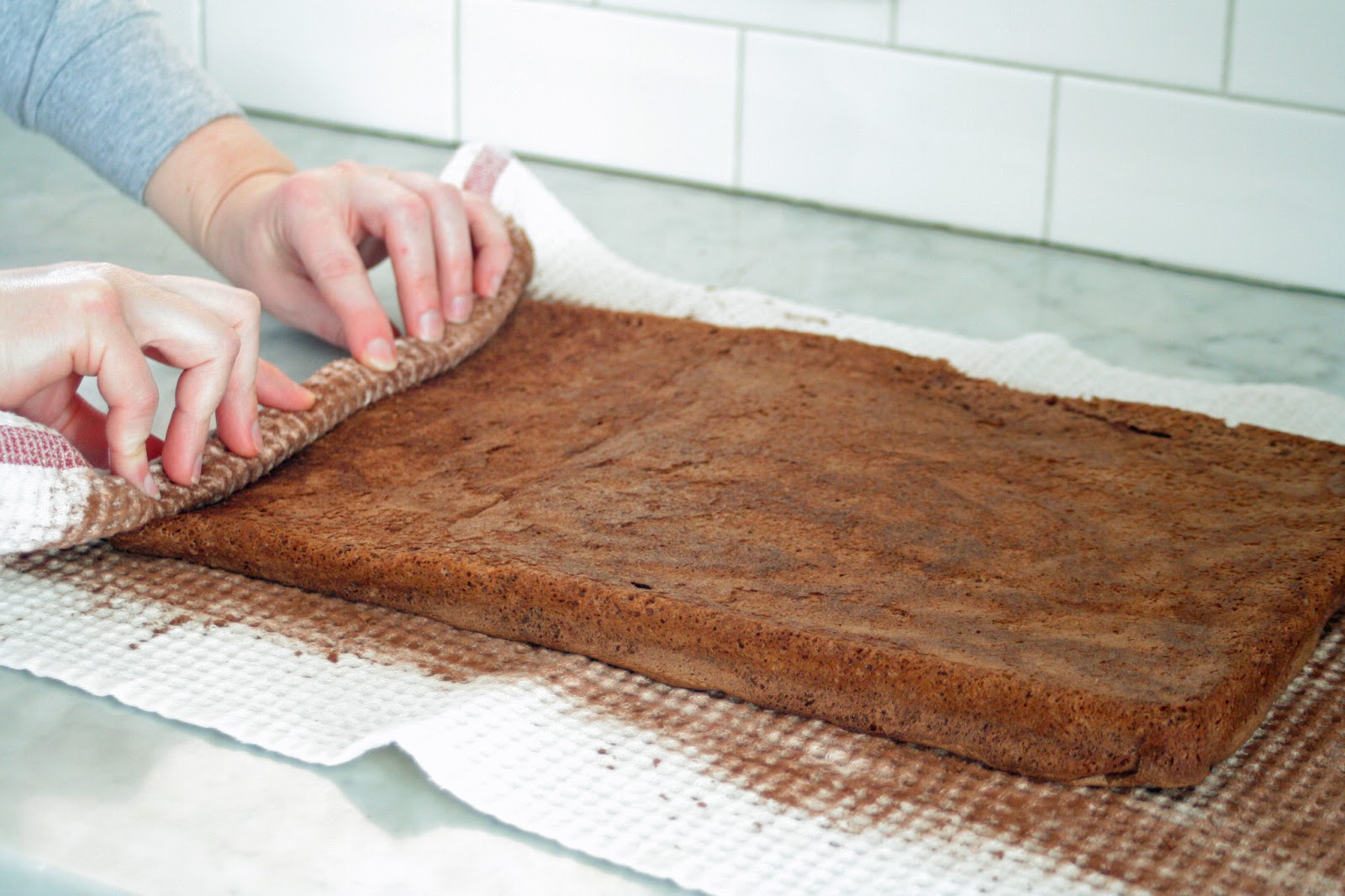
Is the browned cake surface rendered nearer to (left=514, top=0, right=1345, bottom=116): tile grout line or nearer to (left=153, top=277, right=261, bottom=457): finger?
(left=153, top=277, right=261, bottom=457): finger

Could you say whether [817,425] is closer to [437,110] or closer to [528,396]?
[528,396]

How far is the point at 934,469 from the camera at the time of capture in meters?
0.76

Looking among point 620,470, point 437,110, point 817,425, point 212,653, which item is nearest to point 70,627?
point 212,653

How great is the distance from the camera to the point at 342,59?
1576 mm

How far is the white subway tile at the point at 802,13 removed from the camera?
1.30 meters

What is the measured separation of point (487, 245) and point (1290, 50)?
67cm

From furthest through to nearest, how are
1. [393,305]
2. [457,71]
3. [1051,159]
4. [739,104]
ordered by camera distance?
[457,71], [739,104], [1051,159], [393,305]

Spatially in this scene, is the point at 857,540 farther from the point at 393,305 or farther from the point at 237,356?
the point at 393,305

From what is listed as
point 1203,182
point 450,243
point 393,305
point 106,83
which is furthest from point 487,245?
point 1203,182

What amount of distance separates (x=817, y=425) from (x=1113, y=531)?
0.19 m

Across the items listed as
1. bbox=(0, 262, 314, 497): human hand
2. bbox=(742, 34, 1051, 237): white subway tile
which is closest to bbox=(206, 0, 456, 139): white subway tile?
bbox=(742, 34, 1051, 237): white subway tile

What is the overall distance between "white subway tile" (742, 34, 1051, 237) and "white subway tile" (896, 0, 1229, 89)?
2cm

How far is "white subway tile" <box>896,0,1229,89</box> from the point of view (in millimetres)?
1177

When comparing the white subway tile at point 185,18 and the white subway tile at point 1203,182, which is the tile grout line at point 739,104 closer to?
the white subway tile at point 1203,182
